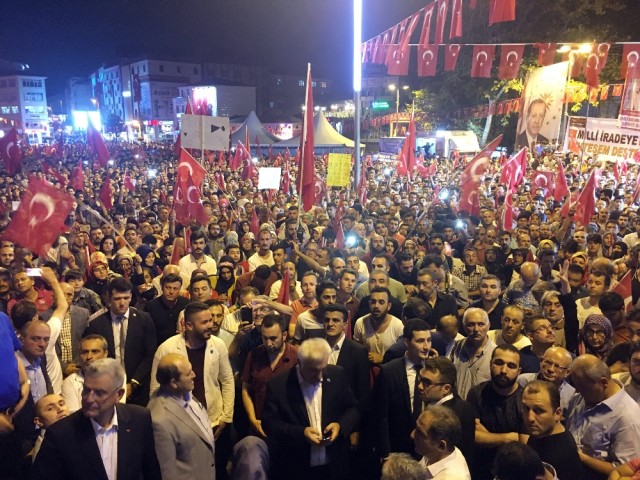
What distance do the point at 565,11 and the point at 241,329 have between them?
29.5 metres

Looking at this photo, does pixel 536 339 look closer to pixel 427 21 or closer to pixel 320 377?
pixel 320 377

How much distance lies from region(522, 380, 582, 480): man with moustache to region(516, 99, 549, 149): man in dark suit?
9.19 meters

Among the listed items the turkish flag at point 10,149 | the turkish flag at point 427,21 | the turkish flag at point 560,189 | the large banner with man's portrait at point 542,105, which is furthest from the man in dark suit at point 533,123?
the turkish flag at point 10,149

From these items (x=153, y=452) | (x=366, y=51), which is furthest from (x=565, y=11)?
(x=153, y=452)

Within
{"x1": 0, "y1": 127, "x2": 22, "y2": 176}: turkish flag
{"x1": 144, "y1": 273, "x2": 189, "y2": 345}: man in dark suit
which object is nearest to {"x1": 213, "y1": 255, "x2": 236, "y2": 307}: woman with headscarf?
{"x1": 144, "y1": 273, "x2": 189, "y2": 345}: man in dark suit

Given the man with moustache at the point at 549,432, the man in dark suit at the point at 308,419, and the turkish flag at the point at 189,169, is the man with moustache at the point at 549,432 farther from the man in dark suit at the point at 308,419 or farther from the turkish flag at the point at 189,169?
the turkish flag at the point at 189,169

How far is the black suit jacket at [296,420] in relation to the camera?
3924 mm

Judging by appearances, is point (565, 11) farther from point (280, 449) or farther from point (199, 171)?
point (280, 449)

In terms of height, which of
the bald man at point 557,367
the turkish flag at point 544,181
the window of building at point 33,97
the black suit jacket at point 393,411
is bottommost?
the black suit jacket at point 393,411

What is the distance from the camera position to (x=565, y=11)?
28547 millimetres

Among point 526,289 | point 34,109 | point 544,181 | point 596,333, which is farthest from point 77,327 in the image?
point 34,109

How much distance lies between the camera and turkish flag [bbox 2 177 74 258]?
23.3ft

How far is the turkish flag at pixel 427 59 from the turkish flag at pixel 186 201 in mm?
7410

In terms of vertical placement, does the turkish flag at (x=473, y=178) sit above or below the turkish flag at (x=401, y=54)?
below
